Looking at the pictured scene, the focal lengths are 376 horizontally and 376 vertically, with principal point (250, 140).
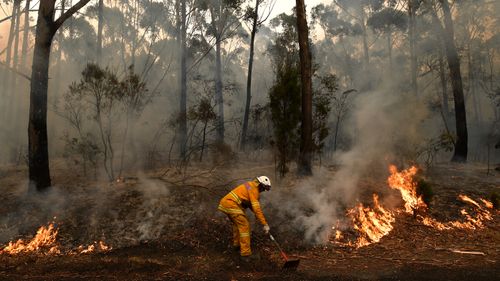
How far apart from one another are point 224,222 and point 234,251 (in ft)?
3.48

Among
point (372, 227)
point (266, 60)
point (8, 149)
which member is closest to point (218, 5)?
point (8, 149)

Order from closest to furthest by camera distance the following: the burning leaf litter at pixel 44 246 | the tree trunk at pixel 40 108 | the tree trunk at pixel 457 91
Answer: the burning leaf litter at pixel 44 246
the tree trunk at pixel 40 108
the tree trunk at pixel 457 91

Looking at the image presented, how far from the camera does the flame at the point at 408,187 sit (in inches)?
347

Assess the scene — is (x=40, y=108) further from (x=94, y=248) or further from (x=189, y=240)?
(x=189, y=240)

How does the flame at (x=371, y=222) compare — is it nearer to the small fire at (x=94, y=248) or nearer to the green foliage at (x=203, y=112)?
the small fire at (x=94, y=248)

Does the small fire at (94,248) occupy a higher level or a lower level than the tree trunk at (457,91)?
lower

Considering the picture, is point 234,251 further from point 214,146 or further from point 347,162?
point 214,146

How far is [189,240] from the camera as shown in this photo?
7594 mm

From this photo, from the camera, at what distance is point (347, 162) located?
38.0 feet

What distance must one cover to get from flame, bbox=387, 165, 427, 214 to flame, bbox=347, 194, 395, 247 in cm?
62

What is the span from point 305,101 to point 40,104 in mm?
6908

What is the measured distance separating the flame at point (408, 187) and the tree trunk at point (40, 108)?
8.64 metres

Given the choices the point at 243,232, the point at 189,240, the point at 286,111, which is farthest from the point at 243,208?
the point at 286,111

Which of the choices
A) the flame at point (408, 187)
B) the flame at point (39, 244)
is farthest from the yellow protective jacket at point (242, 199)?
the flame at point (408, 187)
